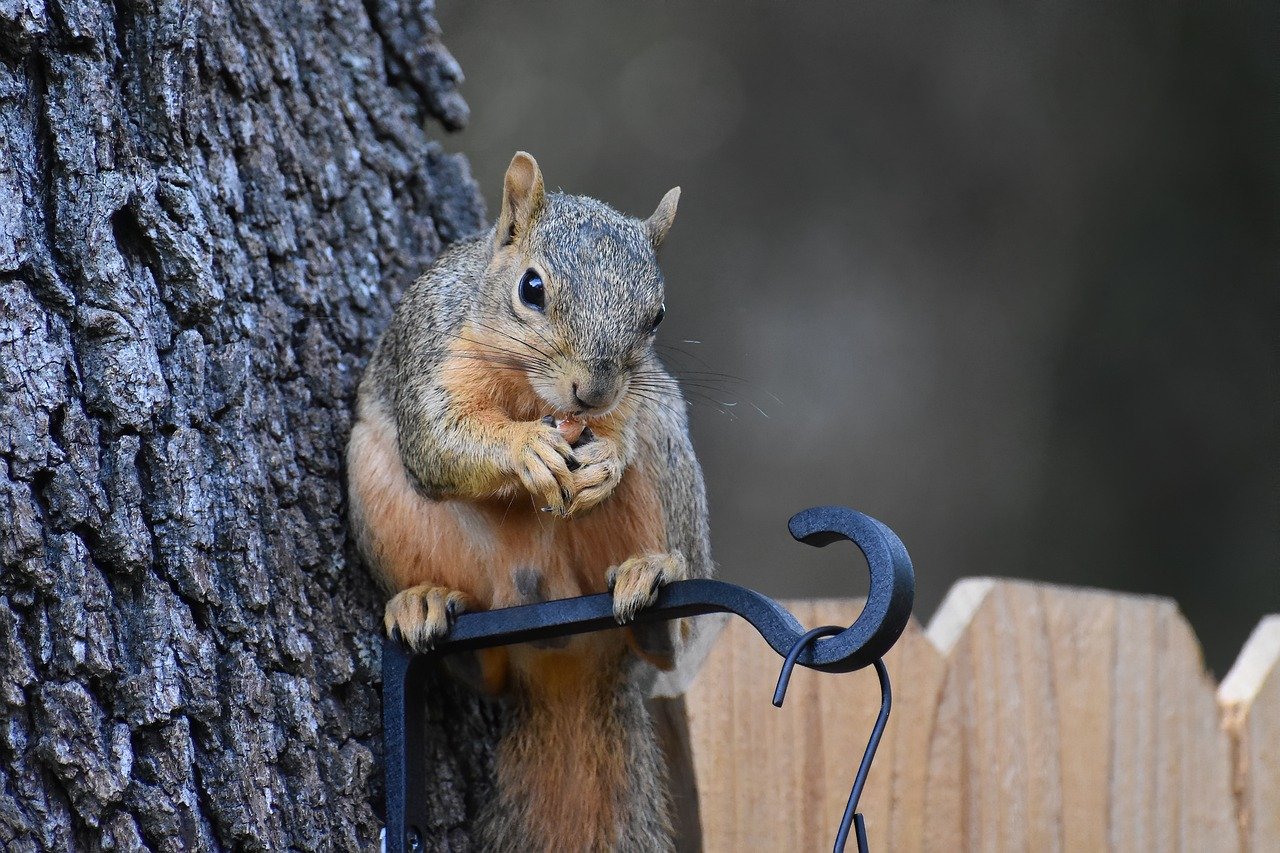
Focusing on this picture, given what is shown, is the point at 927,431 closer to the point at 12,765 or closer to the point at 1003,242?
Result: the point at 1003,242

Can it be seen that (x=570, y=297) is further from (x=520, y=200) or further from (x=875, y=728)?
(x=875, y=728)

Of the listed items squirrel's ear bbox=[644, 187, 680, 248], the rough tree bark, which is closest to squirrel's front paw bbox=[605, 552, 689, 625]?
the rough tree bark

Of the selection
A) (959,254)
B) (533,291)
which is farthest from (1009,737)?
(959,254)

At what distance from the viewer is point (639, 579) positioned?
1226 millimetres

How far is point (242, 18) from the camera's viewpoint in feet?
4.90

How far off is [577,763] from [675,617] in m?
0.27

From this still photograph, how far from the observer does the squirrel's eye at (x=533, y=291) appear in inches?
54.9

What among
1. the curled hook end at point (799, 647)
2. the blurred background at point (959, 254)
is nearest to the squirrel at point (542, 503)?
the curled hook end at point (799, 647)

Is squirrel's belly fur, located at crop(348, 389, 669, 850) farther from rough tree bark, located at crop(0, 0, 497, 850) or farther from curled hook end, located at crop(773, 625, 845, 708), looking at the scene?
curled hook end, located at crop(773, 625, 845, 708)

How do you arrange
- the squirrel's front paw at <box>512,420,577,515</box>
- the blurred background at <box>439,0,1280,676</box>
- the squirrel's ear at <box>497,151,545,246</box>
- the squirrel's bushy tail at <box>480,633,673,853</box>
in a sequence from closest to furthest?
the squirrel's front paw at <box>512,420,577,515</box>
the squirrel's bushy tail at <box>480,633,673,853</box>
the squirrel's ear at <box>497,151,545,246</box>
the blurred background at <box>439,0,1280,676</box>

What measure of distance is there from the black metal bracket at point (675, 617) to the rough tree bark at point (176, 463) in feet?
0.12

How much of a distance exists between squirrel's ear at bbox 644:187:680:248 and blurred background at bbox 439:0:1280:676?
1410mm

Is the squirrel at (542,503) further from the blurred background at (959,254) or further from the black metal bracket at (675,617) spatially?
the blurred background at (959,254)

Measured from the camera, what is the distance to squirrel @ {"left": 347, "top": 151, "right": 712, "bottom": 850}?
1349 mm
